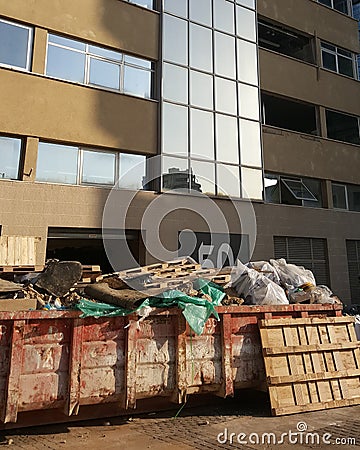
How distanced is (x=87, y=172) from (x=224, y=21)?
7.52m

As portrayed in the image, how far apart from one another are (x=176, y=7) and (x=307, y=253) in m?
9.52

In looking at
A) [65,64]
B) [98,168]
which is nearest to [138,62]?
[65,64]

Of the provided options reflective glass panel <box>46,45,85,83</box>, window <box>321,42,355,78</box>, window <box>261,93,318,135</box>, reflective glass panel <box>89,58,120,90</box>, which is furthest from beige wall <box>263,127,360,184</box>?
reflective glass panel <box>46,45,85,83</box>

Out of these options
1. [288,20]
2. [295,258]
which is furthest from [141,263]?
[288,20]

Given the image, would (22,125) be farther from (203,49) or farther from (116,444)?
(116,444)

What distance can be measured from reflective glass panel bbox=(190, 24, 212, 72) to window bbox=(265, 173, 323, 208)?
170 inches

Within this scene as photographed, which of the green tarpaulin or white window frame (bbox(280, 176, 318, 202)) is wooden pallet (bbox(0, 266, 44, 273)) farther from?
white window frame (bbox(280, 176, 318, 202))

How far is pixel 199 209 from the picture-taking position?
1220 centimetres

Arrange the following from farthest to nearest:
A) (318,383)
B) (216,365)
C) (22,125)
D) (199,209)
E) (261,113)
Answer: (261,113), (199,209), (22,125), (318,383), (216,365)

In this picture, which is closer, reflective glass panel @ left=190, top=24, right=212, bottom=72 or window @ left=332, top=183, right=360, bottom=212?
reflective glass panel @ left=190, top=24, right=212, bottom=72

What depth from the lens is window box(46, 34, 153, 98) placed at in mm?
11125

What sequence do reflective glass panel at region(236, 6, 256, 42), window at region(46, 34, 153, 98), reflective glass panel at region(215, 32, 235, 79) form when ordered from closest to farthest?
window at region(46, 34, 153, 98) → reflective glass panel at region(215, 32, 235, 79) → reflective glass panel at region(236, 6, 256, 42)

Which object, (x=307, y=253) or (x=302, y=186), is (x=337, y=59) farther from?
(x=307, y=253)

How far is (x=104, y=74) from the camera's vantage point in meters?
11.8
